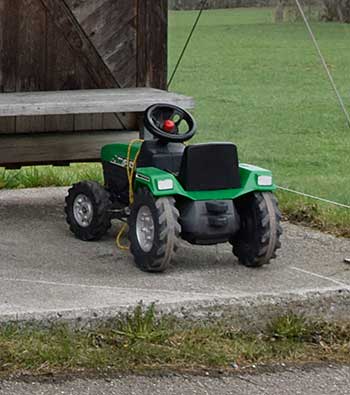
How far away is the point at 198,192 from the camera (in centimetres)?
573

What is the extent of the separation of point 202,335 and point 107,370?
529mm

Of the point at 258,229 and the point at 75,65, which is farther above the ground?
the point at 75,65

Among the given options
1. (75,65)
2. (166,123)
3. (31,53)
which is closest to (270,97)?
(75,65)

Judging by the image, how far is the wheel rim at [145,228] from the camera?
573 cm

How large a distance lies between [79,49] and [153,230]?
2058 mm

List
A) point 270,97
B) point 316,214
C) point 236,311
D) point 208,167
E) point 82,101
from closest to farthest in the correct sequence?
1. point 236,311
2. point 208,167
3. point 82,101
4. point 316,214
5. point 270,97

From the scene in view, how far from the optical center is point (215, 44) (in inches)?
409

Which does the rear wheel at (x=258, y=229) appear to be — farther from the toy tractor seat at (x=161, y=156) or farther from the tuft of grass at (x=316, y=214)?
the tuft of grass at (x=316, y=214)

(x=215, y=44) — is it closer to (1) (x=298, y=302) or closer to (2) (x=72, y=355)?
(1) (x=298, y=302)

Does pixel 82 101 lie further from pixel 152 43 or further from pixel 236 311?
pixel 236 311

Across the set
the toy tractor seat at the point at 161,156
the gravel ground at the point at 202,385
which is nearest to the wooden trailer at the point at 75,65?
the toy tractor seat at the point at 161,156

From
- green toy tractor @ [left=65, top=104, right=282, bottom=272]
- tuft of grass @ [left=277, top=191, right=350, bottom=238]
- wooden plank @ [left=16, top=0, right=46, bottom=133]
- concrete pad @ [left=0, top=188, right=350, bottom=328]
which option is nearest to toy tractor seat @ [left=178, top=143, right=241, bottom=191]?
green toy tractor @ [left=65, top=104, right=282, bottom=272]

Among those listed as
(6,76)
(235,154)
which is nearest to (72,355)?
(235,154)

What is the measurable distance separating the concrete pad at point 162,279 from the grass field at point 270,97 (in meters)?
1.06
